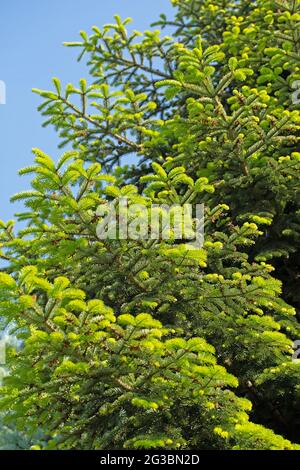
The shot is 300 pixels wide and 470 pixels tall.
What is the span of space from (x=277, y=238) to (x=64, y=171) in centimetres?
265

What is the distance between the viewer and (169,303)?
4836 mm

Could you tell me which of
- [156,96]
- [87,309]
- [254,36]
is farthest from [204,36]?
[87,309]

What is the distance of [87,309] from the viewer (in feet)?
12.5

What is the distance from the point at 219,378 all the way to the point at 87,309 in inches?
40.4

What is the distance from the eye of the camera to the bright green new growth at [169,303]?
3.92 m

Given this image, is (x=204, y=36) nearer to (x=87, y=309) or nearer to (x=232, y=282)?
(x=232, y=282)

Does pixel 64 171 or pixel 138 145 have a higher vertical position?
pixel 138 145

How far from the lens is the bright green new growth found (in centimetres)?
392

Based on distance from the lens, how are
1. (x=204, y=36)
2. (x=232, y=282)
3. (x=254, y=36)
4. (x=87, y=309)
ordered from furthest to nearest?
(x=204, y=36), (x=254, y=36), (x=232, y=282), (x=87, y=309)

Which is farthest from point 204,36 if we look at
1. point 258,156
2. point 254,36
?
point 258,156

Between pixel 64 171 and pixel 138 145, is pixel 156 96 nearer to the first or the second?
pixel 138 145

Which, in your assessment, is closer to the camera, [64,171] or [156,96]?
[64,171]
